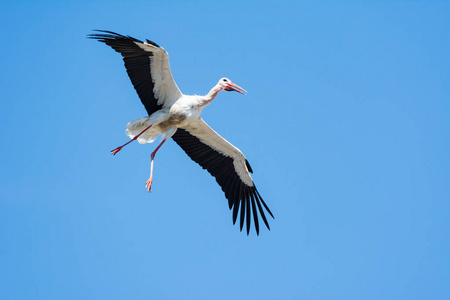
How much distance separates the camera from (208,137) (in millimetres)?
14484

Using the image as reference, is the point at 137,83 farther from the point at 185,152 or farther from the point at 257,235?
the point at 257,235

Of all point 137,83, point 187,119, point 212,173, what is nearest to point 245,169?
point 212,173

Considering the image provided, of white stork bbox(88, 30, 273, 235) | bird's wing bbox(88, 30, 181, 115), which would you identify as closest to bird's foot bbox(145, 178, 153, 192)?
white stork bbox(88, 30, 273, 235)

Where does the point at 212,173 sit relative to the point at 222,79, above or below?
below

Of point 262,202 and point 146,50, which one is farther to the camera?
point 262,202

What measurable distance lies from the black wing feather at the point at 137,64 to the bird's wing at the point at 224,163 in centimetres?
103

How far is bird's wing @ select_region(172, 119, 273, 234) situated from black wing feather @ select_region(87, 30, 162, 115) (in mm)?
1033

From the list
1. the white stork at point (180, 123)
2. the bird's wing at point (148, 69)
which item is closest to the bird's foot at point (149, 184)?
the white stork at point (180, 123)

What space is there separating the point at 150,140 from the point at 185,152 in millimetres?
954

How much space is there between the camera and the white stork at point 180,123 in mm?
13047

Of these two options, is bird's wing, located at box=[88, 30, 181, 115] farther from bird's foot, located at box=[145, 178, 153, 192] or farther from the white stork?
bird's foot, located at box=[145, 178, 153, 192]

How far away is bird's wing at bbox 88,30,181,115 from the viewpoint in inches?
504

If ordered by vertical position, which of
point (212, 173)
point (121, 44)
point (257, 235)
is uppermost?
point (121, 44)

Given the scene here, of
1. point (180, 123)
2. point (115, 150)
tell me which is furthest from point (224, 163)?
point (115, 150)
